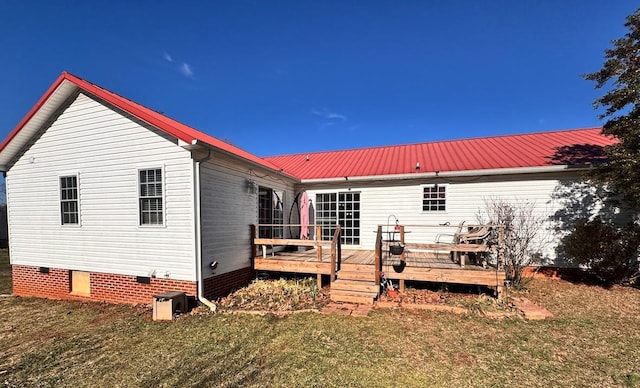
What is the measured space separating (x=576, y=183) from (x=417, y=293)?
5938 mm

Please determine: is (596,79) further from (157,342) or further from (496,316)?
(157,342)

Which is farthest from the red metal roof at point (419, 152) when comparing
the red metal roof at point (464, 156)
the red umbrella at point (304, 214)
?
the red umbrella at point (304, 214)

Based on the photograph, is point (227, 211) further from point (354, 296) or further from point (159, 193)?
point (354, 296)

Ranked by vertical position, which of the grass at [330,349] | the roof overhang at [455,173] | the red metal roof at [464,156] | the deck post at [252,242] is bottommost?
the grass at [330,349]

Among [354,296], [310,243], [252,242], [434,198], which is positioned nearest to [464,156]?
[434,198]

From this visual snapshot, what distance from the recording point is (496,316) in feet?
17.5

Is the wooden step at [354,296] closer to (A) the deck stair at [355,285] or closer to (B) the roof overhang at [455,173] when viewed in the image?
(A) the deck stair at [355,285]

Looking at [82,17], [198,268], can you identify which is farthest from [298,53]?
[198,268]

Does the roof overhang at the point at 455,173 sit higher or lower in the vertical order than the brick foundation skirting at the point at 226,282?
higher

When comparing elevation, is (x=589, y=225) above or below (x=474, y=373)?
above

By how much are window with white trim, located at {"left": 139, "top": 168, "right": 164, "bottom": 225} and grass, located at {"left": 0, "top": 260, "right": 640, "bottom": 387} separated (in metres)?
2.10

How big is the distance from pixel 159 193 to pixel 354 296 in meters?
5.11

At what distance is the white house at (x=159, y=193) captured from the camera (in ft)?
20.8

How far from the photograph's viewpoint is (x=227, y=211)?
704cm
